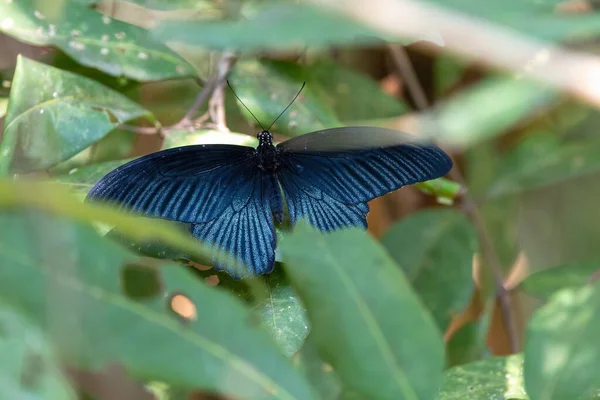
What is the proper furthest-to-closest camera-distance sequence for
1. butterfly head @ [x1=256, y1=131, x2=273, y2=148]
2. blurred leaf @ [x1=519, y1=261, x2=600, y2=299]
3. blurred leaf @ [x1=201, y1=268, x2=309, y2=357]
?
blurred leaf @ [x1=519, y1=261, x2=600, y2=299] < butterfly head @ [x1=256, y1=131, x2=273, y2=148] < blurred leaf @ [x1=201, y1=268, x2=309, y2=357]

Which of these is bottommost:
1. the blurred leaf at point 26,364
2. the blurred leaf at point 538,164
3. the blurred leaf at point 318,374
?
the blurred leaf at point 26,364

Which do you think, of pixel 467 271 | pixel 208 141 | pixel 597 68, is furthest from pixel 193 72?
pixel 597 68

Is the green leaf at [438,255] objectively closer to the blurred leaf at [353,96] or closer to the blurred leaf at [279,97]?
the blurred leaf at [353,96]

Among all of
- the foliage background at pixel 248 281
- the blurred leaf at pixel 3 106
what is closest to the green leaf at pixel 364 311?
the foliage background at pixel 248 281

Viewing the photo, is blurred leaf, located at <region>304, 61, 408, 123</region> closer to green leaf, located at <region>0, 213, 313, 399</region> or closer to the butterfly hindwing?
the butterfly hindwing

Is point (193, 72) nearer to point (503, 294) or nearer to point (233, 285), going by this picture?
point (233, 285)

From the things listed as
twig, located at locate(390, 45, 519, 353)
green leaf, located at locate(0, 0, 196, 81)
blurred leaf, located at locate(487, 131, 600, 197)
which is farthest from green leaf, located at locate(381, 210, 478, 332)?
green leaf, located at locate(0, 0, 196, 81)

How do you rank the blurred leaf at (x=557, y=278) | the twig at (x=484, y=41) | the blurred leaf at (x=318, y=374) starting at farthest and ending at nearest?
1. the blurred leaf at (x=557, y=278)
2. the blurred leaf at (x=318, y=374)
3. the twig at (x=484, y=41)
